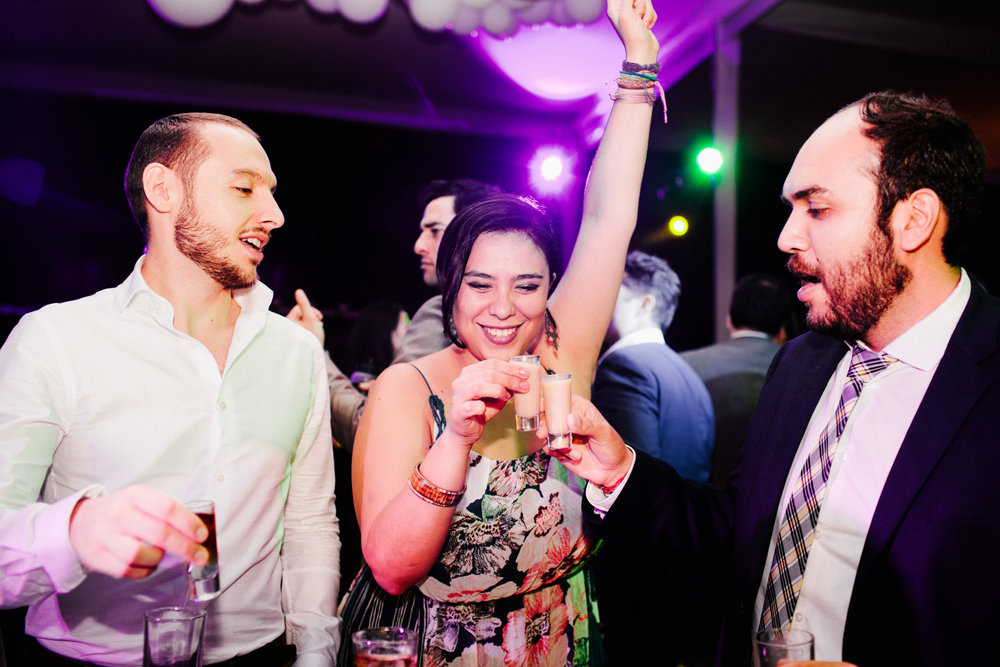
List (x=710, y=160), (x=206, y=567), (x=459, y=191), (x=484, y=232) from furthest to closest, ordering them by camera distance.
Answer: (x=710, y=160) < (x=459, y=191) < (x=484, y=232) < (x=206, y=567)

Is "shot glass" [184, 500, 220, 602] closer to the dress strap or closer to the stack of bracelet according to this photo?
the dress strap

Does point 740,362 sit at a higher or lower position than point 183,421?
higher

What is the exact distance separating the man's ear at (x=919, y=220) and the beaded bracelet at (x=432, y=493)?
1.27 m

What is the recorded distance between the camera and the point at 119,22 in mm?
3430

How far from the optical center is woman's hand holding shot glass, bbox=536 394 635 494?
1752 millimetres

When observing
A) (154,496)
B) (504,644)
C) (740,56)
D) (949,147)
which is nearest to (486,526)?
(504,644)

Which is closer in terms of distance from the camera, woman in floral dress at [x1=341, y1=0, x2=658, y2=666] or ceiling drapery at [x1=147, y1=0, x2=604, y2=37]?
woman in floral dress at [x1=341, y1=0, x2=658, y2=666]

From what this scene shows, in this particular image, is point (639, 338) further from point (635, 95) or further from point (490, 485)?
point (490, 485)

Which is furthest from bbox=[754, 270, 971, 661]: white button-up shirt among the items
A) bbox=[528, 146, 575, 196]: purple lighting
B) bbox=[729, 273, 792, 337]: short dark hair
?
bbox=[528, 146, 575, 196]: purple lighting

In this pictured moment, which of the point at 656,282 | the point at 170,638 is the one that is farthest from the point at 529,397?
the point at 656,282

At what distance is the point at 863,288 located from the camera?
1696 mm

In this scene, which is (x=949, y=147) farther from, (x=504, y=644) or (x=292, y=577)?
(x=292, y=577)

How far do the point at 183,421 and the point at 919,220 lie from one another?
1850 mm

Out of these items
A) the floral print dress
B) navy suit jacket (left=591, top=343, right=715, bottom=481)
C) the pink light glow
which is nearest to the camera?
the floral print dress
